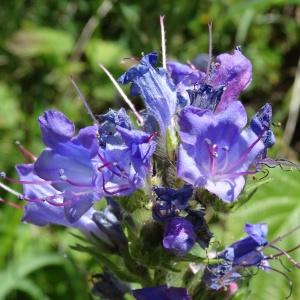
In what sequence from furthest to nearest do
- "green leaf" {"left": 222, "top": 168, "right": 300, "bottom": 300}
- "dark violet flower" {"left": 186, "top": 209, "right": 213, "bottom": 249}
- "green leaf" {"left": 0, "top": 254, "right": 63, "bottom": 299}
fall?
"green leaf" {"left": 0, "top": 254, "right": 63, "bottom": 299} < "green leaf" {"left": 222, "top": 168, "right": 300, "bottom": 300} < "dark violet flower" {"left": 186, "top": 209, "right": 213, "bottom": 249}

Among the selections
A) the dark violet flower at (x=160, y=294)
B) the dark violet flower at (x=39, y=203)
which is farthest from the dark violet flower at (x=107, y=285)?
the dark violet flower at (x=160, y=294)

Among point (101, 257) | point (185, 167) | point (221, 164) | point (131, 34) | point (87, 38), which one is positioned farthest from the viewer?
point (87, 38)

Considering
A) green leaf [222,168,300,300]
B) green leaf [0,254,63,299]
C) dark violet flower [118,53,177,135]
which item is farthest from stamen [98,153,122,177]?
green leaf [0,254,63,299]

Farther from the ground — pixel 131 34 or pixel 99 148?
pixel 99 148

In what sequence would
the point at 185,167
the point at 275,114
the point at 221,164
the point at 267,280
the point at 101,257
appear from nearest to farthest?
the point at 185,167
the point at 221,164
the point at 101,257
the point at 267,280
the point at 275,114

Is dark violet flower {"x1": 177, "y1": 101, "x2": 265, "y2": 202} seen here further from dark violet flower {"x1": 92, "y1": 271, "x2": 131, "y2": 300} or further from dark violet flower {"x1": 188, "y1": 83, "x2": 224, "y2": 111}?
dark violet flower {"x1": 92, "y1": 271, "x2": 131, "y2": 300}

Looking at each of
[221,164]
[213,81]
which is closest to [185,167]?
[221,164]

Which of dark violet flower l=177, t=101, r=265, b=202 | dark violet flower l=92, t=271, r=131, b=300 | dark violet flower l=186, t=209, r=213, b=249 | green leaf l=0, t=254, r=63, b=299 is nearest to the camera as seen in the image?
dark violet flower l=177, t=101, r=265, b=202

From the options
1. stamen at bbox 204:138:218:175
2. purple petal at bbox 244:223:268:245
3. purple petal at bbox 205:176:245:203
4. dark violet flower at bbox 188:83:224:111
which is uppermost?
dark violet flower at bbox 188:83:224:111

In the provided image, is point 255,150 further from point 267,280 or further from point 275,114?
point 275,114
